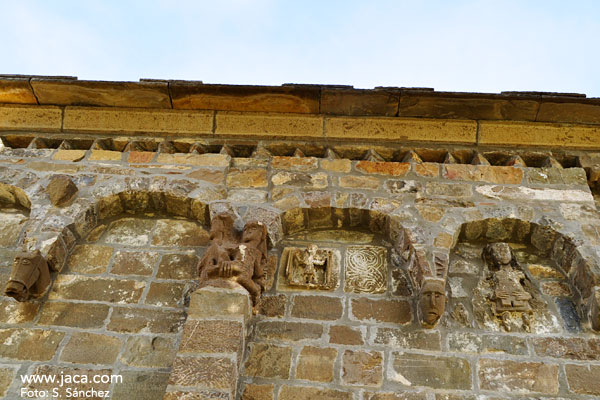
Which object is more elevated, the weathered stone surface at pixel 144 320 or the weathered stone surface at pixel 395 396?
Result: the weathered stone surface at pixel 144 320

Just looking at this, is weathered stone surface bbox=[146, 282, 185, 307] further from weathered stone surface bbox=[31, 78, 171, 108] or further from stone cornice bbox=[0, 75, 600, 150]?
weathered stone surface bbox=[31, 78, 171, 108]

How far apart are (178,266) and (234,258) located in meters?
0.57

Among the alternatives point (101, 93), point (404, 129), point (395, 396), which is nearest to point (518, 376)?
point (395, 396)

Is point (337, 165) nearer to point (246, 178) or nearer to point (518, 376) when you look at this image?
point (246, 178)

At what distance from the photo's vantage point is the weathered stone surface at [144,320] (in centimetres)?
348

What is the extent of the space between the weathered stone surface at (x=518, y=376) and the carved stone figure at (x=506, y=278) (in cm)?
38

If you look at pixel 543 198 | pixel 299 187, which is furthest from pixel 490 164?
pixel 299 187

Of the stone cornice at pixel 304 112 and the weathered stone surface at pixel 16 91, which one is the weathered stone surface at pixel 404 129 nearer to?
the stone cornice at pixel 304 112

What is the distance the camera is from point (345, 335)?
11.2 ft

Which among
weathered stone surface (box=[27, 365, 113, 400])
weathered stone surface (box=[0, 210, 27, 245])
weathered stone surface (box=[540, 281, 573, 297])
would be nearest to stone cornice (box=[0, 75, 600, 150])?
weathered stone surface (box=[0, 210, 27, 245])

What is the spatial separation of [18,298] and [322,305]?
188 centimetres

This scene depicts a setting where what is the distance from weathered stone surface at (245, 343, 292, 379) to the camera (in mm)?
3264

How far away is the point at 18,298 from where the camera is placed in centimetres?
350

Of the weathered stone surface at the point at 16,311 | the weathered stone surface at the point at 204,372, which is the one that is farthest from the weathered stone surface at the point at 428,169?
the weathered stone surface at the point at 16,311
